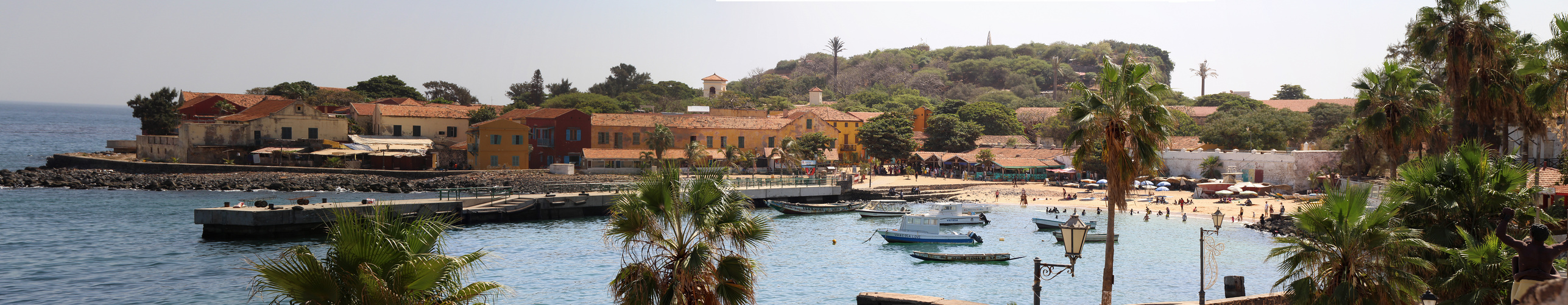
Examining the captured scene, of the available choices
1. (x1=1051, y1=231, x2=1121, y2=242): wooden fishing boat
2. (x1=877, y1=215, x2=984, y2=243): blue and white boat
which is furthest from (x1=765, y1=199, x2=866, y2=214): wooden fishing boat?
(x1=1051, y1=231, x2=1121, y2=242): wooden fishing boat

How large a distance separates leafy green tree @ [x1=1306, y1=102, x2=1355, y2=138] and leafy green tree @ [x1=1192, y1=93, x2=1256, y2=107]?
647 inches

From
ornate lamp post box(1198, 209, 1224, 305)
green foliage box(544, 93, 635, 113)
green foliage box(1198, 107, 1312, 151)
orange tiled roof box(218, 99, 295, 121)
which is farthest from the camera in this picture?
green foliage box(544, 93, 635, 113)

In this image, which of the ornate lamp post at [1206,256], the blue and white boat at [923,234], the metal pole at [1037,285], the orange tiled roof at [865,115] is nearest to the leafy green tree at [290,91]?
the orange tiled roof at [865,115]

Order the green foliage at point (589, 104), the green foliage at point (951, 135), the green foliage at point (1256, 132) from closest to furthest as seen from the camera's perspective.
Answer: the green foliage at point (1256, 132), the green foliage at point (951, 135), the green foliage at point (589, 104)

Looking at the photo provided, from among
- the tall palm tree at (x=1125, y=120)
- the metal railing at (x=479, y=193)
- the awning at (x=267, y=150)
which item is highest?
the tall palm tree at (x=1125, y=120)

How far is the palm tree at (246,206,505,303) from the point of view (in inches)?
265

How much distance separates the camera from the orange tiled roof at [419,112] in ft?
230

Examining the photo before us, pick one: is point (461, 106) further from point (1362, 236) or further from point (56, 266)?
point (1362, 236)

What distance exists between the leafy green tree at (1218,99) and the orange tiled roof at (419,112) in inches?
2742

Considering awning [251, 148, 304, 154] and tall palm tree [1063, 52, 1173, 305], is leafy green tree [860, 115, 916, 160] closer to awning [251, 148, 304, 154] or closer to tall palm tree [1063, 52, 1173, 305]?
awning [251, 148, 304, 154]

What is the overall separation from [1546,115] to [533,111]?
59.0 metres

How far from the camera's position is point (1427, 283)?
11.1 m

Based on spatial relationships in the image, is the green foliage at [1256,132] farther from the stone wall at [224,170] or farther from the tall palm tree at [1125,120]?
the tall palm tree at [1125,120]

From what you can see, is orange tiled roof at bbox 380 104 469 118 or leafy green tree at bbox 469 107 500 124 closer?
orange tiled roof at bbox 380 104 469 118
